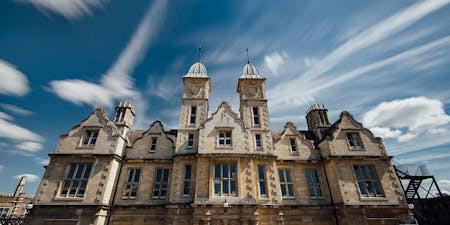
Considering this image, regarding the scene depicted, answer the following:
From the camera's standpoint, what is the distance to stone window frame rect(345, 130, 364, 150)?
19.8 m

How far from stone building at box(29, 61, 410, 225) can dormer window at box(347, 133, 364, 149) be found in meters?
0.12

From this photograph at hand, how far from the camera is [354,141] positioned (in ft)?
66.2

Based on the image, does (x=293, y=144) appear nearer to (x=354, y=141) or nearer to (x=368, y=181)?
(x=354, y=141)

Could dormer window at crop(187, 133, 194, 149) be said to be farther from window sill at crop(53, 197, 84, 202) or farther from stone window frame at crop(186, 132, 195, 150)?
window sill at crop(53, 197, 84, 202)

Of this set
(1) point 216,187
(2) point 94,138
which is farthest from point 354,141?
(2) point 94,138

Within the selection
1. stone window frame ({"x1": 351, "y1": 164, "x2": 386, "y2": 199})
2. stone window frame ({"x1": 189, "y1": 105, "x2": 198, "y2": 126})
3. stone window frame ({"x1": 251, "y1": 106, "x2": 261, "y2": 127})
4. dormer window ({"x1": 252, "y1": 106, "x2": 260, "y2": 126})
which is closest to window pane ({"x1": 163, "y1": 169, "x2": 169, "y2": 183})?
stone window frame ({"x1": 189, "y1": 105, "x2": 198, "y2": 126})

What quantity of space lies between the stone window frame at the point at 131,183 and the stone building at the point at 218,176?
0.09 metres

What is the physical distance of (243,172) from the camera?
17359mm

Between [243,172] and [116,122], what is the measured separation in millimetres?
16515

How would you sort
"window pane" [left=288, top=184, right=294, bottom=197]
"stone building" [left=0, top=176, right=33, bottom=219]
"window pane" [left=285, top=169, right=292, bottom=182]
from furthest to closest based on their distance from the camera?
1. "stone building" [left=0, top=176, right=33, bottom=219]
2. "window pane" [left=285, top=169, right=292, bottom=182]
3. "window pane" [left=288, top=184, right=294, bottom=197]

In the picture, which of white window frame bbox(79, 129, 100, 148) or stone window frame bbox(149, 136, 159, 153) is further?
stone window frame bbox(149, 136, 159, 153)

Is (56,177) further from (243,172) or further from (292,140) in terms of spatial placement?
(292,140)

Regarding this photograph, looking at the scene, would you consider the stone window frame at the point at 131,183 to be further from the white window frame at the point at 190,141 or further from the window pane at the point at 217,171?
the window pane at the point at 217,171

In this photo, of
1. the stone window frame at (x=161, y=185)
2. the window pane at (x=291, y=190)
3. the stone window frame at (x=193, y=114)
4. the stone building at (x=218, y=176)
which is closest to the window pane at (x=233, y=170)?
the stone building at (x=218, y=176)
